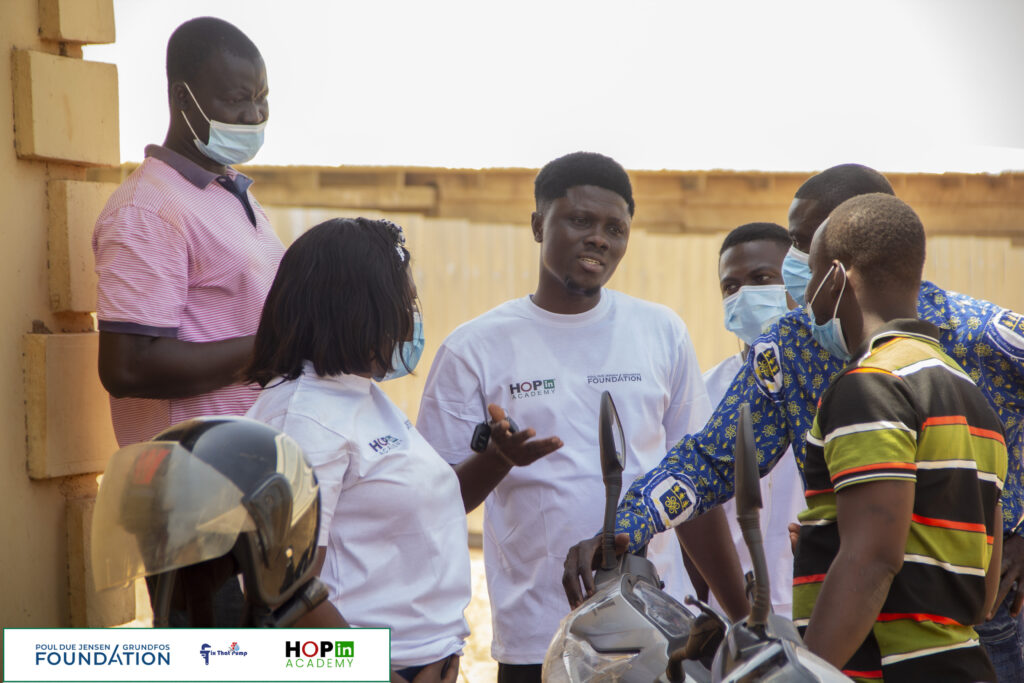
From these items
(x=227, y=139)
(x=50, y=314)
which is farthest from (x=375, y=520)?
(x=50, y=314)

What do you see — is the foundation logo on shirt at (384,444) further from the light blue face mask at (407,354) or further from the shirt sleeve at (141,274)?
the shirt sleeve at (141,274)

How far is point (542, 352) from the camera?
3018 mm

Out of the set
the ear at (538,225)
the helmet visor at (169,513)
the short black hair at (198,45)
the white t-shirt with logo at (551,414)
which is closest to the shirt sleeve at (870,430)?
the helmet visor at (169,513)

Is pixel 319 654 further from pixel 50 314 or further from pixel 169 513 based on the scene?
pixel 50 314

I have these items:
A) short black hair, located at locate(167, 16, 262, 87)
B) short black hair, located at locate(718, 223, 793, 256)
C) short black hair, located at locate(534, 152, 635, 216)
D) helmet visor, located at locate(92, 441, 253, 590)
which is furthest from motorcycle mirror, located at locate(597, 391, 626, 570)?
short black hair, located at locate(718, 223, 793, 256)

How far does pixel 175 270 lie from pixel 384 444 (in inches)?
35.3

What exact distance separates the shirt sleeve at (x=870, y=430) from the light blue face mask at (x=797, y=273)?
1056mm

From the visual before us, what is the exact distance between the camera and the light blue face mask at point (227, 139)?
9.37ft

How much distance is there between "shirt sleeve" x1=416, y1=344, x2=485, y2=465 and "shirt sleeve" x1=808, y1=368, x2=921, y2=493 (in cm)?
132

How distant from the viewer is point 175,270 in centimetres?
260

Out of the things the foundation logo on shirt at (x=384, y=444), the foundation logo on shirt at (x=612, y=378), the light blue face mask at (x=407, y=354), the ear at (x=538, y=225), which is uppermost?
the ear at (x=538, y=225)

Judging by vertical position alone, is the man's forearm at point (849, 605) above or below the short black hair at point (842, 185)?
below

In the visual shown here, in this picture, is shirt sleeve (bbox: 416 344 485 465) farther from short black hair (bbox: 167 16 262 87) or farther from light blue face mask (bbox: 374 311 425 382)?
short black hair (bbox: 167 16 262 87)

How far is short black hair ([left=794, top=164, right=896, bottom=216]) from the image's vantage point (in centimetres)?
271
